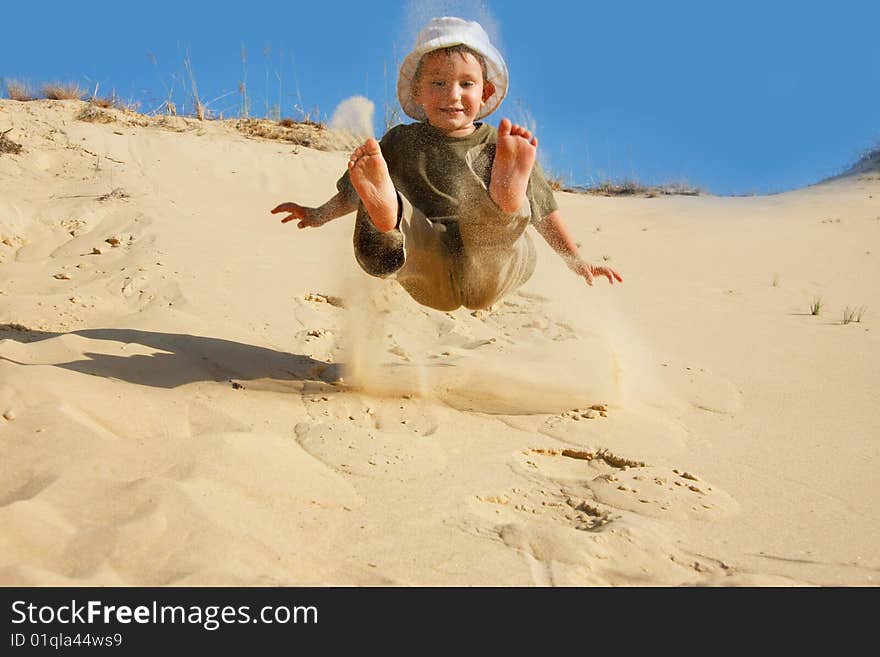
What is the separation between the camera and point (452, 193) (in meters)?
3.25

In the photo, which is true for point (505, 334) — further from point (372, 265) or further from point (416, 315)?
point (372, 265)

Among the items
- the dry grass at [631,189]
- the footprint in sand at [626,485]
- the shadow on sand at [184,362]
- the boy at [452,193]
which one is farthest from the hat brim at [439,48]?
the dry grass at [631,189]

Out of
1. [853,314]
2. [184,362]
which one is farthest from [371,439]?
[853,314]

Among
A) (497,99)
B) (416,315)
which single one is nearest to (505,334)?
(416,315)

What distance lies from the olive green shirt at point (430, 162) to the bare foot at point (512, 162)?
0.36 meters

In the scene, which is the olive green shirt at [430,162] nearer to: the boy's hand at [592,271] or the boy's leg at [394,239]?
the boy's leg at [394,239]

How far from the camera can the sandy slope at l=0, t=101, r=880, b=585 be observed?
1.88 m

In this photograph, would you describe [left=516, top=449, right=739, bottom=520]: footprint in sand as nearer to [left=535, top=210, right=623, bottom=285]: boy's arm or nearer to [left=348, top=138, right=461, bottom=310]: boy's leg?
[left=348, top=138, right=461, bottom=310]: boy's leg

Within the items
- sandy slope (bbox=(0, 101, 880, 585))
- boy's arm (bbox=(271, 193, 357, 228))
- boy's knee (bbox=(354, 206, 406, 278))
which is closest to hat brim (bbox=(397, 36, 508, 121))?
boy's arm (bbox=(271, 193, 357, 228))

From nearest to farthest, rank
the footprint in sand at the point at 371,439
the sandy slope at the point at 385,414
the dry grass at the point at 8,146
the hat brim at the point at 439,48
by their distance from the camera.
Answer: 1. the sandy slope at the point at 385,414
2. the footprint in sand at the point at 371,439
3. the hat brim at the point at 439,48
4. the dry grass at the point at 8,146

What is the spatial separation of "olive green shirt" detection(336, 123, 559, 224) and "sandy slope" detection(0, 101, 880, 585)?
2.32ft

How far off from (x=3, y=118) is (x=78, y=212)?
233 cm

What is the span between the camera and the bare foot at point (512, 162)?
2.76 meters

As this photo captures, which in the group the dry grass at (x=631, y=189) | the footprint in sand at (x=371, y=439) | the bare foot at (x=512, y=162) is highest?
the dry grass at (x=631, y=189)
